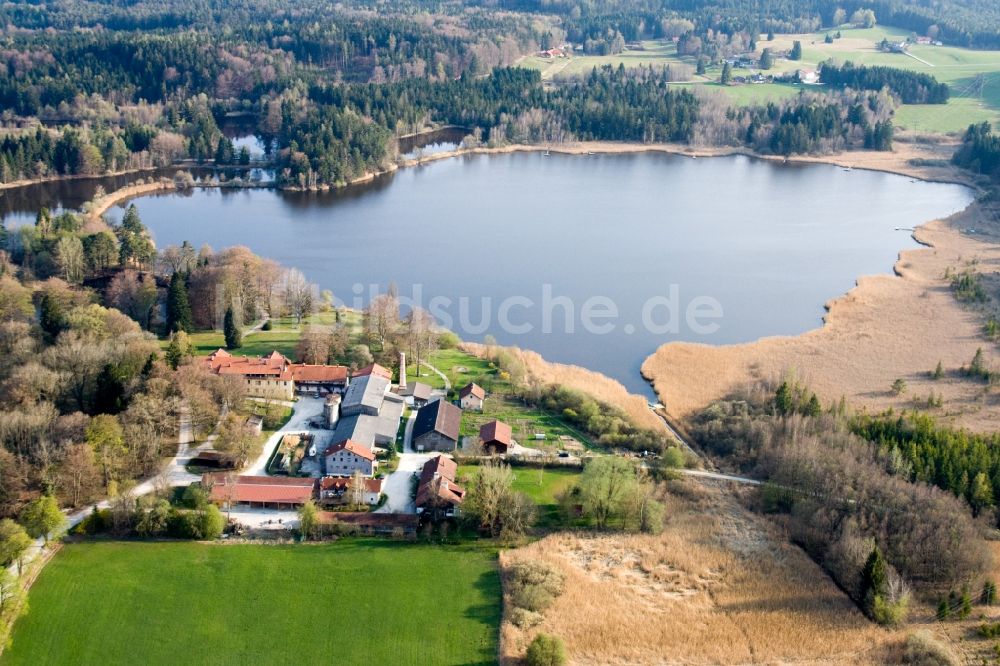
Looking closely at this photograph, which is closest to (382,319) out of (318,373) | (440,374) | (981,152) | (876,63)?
(440,374)

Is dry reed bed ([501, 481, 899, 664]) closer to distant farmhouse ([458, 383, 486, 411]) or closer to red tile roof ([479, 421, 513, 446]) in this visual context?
red tile roof ([479, 421, 513, 446])

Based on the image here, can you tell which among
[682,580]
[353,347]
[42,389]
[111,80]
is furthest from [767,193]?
[111,80]

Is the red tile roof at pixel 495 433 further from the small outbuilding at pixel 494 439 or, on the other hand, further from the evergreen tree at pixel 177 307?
the evergreen tree at pixel 177 307

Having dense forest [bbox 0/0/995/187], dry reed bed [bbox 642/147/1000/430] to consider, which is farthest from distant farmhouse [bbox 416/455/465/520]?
dense forest [bbox 0/0/995/187]

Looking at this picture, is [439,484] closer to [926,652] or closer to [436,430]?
[436,430]

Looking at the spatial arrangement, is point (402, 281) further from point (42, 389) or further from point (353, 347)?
point (42, 389)
